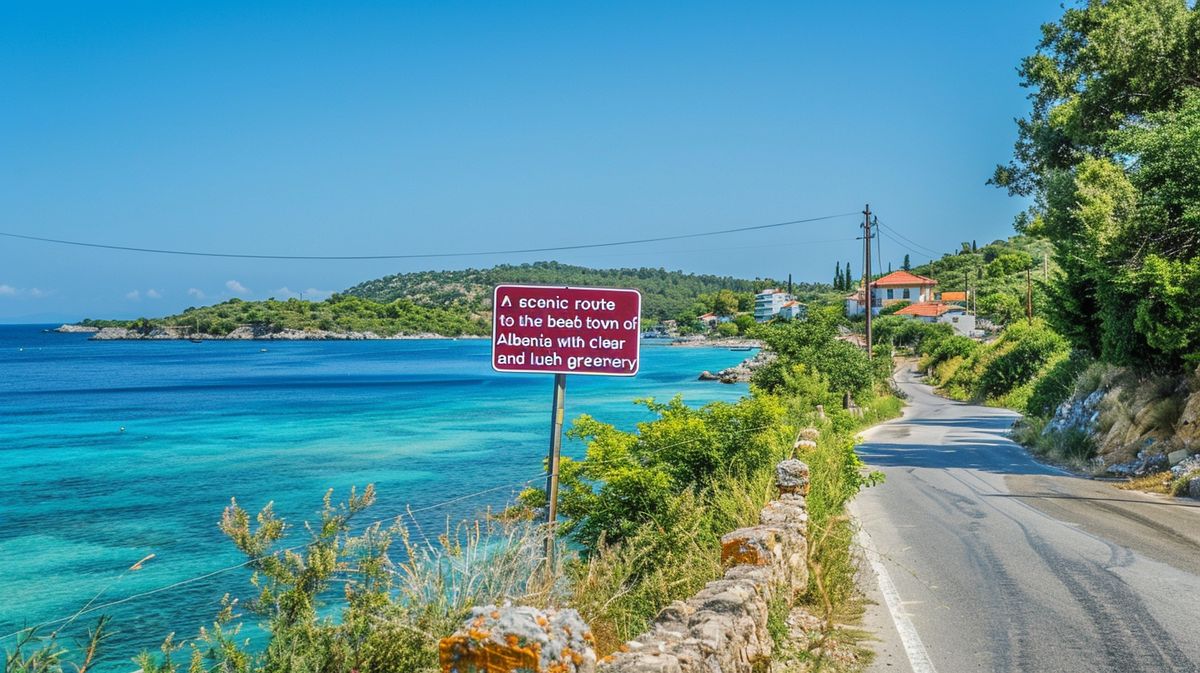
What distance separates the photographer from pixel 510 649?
13.6 ft

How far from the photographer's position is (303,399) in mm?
70750

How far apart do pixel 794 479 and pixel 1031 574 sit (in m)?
2.84

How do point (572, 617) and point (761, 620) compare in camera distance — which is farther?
point (761, 620)

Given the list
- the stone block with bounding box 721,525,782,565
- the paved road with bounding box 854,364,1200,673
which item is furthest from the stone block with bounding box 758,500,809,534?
the paved road with bounding box 854,364,1200,673

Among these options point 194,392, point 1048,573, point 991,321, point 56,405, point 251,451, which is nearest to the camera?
point 1048,573

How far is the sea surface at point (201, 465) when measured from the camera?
1870 cm

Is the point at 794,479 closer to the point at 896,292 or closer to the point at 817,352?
the point at 817,352

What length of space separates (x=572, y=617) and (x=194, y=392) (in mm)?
82438

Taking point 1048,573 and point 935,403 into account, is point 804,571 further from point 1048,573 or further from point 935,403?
point 935,403

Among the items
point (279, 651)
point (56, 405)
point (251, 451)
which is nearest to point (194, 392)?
point (56, 405)

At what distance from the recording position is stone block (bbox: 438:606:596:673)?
415 cm

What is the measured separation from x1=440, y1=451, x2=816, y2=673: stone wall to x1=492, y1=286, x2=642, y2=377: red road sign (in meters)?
2.30

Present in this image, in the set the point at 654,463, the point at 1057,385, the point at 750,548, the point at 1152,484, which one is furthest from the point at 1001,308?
the point at 750,548

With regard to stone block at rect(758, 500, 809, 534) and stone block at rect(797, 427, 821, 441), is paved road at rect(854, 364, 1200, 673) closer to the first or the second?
stone block at rect(758, 500, 809, 534)
